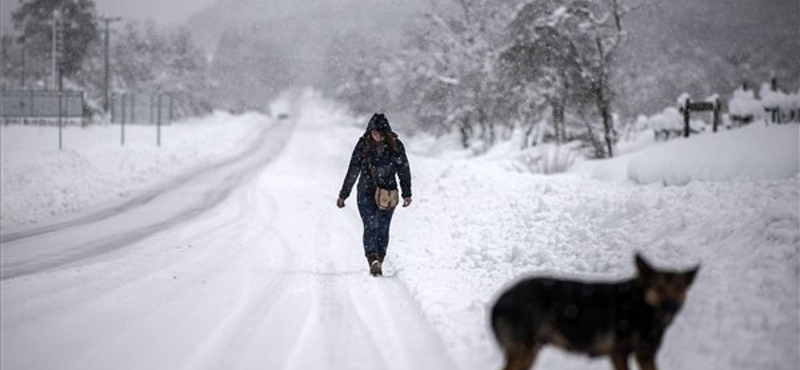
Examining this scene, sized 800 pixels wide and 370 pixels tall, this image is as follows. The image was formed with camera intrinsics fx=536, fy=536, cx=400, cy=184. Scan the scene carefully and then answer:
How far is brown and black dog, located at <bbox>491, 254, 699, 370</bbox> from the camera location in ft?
9.75

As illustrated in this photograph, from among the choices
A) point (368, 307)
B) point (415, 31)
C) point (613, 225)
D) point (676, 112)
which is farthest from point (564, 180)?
point (415, 31)

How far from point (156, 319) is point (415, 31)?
33805 millimetres

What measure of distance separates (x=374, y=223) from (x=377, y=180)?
569 mm

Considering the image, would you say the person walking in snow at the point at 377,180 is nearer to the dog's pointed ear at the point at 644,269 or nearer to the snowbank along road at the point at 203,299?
the snowbank along road at the point at 203,299

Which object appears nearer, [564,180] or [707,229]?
[707,229]

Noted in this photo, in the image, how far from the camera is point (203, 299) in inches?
225

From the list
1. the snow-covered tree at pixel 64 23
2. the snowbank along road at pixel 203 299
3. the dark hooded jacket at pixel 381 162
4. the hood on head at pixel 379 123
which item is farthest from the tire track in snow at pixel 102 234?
the snow-covered tree at pixel 64 23

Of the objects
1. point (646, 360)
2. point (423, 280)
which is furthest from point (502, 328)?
point (423, 280)

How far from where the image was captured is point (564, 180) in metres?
13.8

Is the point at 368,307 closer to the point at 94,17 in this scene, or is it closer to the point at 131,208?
the point at 131,208

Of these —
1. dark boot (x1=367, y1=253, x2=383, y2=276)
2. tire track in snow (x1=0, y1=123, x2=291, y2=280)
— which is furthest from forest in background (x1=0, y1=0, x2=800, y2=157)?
dark boot (x1=367, y1=253, x2=383, y2=276)

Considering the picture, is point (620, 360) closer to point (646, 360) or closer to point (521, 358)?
point (646, 360)

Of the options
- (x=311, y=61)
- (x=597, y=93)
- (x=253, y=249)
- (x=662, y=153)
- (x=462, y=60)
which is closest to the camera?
(x=253, y=249)

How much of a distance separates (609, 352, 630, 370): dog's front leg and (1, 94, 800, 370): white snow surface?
92 cm
